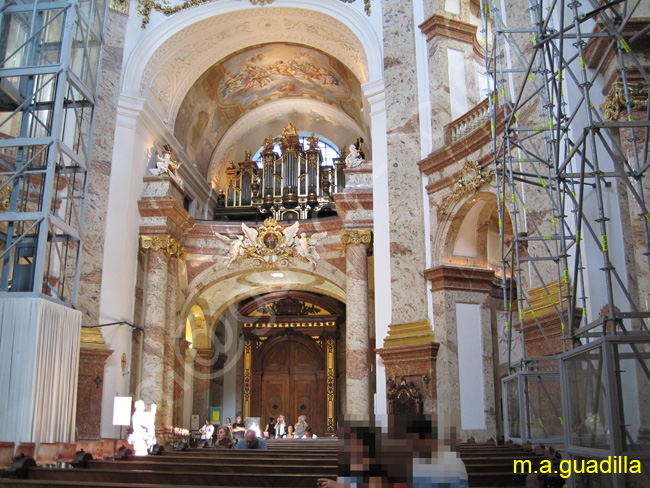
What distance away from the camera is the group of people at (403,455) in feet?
9.16

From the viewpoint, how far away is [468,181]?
11398mm

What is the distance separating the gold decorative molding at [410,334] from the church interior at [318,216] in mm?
54

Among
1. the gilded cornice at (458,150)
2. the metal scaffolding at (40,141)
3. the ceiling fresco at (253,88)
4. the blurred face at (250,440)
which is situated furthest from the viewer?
the ceiling fresco at (253,88)

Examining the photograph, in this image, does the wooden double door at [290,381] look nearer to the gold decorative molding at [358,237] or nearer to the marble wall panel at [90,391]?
the gold decorative molding at [358,237]

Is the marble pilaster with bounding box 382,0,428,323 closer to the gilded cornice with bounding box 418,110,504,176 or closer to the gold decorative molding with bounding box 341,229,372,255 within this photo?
the gilded cornice with bounding box 418,110,504,176

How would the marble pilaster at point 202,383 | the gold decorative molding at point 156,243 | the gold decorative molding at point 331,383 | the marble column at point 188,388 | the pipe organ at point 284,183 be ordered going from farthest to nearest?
the gold decorative molding at point 331,383, the marble pilaster at point 202,383, the pipe organ at point 284,183, the marble column at point 188,388, the gold decorative molding at point 156,243

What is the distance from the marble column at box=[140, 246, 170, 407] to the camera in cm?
1402

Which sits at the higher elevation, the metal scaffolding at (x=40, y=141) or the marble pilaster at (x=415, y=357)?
the metal scaffolding at (x=40, y=141)

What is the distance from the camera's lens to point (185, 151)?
17688mm

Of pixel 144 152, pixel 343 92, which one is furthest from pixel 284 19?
pixel 144 152

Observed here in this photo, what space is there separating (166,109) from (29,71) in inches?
227

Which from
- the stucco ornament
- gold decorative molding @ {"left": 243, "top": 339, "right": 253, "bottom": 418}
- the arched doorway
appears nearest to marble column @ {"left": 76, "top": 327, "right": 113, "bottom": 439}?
the stucco ornament

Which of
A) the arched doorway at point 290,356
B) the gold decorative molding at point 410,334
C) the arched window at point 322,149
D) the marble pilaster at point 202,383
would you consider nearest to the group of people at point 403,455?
the gold decorative molding at point 410,334

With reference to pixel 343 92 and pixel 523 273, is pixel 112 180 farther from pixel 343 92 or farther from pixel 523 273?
pixel 523 273
